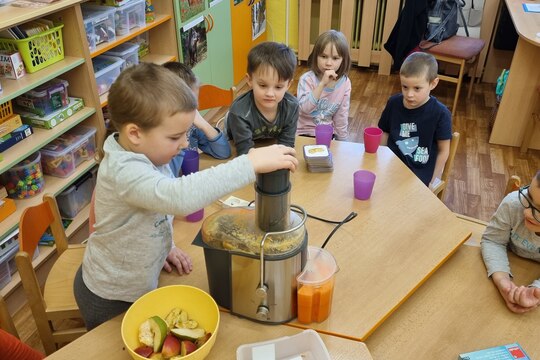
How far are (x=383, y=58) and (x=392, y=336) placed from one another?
404 cm

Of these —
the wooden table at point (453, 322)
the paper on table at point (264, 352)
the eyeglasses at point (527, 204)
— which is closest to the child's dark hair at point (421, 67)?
the eyeglasses at point (527, 204)

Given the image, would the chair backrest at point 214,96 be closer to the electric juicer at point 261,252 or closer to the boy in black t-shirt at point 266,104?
the boy in black t-shirt at point 266,104

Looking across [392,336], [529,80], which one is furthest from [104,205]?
[529,80]

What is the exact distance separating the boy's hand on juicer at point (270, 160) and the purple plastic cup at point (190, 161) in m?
0.79

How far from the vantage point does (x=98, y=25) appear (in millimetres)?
2494

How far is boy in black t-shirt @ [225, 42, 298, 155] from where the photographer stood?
1.83 m

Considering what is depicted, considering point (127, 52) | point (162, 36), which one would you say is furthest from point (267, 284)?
point (162, 36)

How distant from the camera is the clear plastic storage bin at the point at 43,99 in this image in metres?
2.22

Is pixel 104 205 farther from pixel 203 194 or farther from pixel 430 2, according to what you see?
pixel 430 2

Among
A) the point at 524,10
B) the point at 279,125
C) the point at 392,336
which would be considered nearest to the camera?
the point at 392,336

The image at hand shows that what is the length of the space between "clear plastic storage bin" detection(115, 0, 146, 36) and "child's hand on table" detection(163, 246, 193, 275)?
5.74 ft

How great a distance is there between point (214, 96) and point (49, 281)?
1.17 m

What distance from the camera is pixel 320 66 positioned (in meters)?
2.46

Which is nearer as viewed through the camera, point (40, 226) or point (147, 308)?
point (147, 308)
